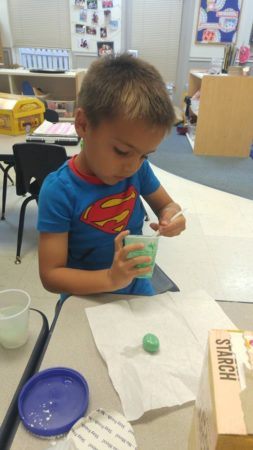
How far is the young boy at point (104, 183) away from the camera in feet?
2.09

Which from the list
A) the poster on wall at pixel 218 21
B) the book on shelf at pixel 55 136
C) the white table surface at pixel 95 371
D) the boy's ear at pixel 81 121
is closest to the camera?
the white table surface at pixel 95 371

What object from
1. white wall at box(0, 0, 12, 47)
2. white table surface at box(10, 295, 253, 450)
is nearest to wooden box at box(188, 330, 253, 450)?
white table surface at box(10, 295, 253, 450)

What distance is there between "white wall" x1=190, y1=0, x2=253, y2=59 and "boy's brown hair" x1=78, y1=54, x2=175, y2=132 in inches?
206

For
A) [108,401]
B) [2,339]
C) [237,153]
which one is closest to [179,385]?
[108,401]

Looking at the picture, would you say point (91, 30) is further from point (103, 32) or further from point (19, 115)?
point (19, 115)

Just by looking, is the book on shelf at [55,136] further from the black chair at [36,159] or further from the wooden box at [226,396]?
the wooden box at [226,396]

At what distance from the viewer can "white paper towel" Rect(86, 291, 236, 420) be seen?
0.49 metres

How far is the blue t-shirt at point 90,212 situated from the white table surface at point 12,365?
219 millimetres

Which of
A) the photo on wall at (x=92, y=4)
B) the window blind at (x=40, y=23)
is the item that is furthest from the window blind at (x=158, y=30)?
the window blind at (x=40, y=23)

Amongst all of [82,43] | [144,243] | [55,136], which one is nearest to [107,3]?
[82,43]

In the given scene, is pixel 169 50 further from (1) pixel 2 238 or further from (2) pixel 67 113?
(1) pixel 2 238

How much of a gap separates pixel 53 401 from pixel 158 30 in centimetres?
586

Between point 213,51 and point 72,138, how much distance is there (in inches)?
173

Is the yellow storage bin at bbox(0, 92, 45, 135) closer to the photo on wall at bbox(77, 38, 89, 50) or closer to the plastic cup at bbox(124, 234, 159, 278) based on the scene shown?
the plastic cup at bbox(124, 234, 159, 278)
